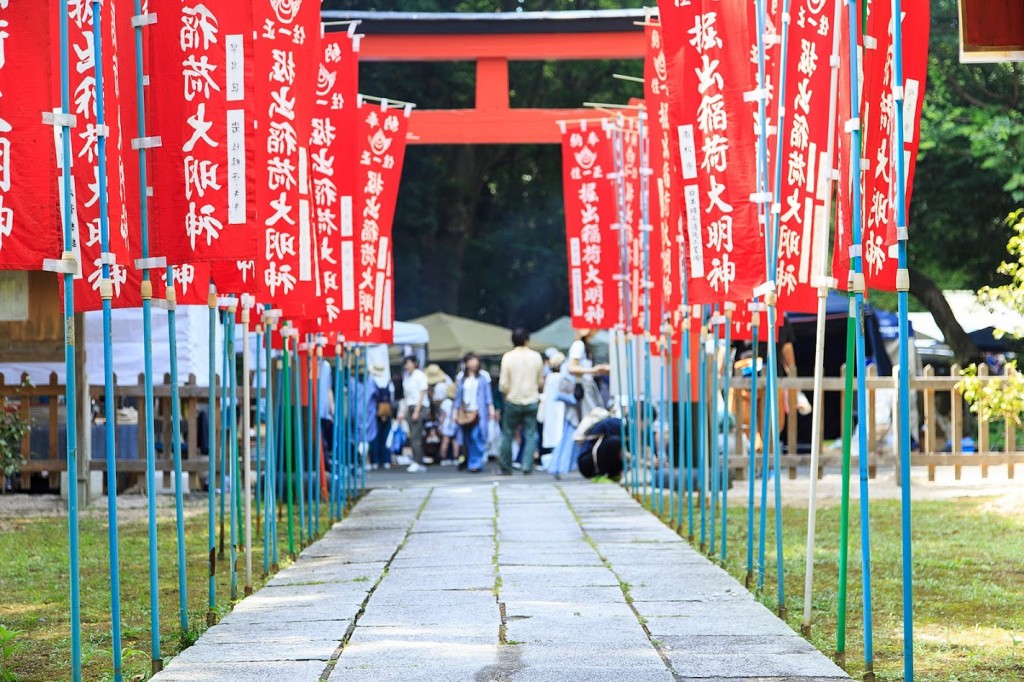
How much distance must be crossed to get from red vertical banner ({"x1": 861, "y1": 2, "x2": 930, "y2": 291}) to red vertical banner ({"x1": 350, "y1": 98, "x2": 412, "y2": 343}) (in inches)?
316

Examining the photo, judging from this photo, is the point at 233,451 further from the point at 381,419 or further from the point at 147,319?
the point at 381,419

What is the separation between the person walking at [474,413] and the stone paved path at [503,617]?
7871 mm

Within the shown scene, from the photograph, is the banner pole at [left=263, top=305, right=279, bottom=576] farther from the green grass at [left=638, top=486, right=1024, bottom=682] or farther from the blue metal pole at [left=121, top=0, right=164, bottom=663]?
the green grass at [left=638, top=486, right=1024, bottom=682]

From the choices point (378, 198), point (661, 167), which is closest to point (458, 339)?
point (378, 198)

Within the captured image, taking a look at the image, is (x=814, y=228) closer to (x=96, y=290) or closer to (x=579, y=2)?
(x=96, y=290)

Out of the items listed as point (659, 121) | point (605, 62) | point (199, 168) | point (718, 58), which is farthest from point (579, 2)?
point (199, 168)

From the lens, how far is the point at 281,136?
292 inches

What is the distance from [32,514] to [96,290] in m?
5.74

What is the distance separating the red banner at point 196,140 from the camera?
5379 mm

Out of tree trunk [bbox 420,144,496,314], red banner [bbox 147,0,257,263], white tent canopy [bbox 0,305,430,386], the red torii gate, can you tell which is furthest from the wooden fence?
tree trunk [bbox 420,144,496,314]

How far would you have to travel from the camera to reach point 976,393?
11492mm

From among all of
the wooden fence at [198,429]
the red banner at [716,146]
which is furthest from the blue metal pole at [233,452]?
the wooden fence at [198,429]

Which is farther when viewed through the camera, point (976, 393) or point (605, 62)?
point (605, 62)

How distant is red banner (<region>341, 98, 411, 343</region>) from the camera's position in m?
12.5
